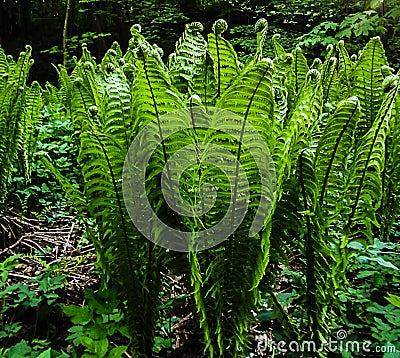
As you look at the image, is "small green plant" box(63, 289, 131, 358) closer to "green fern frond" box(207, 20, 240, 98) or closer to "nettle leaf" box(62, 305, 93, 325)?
"nettle leaf" box(62, 305, 93, 325)

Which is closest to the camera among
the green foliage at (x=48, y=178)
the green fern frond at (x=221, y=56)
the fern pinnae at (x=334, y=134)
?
the fern pinnae at (x=334, y=134)

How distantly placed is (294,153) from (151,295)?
1.62 feet

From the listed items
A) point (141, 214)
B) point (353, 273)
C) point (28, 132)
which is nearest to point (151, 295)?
point (141, 214)

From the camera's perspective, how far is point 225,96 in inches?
30.3

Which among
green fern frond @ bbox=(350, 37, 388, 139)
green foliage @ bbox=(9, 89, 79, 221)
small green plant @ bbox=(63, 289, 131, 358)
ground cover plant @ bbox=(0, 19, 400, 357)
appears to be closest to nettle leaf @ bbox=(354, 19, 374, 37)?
green fern frond @ bbox=(350, 37, 388, 139)

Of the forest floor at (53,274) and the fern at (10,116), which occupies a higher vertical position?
the fern at (10,116)

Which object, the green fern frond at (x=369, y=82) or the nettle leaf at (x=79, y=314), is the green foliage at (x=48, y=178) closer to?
the nettle leaf at (x=79, y=314)

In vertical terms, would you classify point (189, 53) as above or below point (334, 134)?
above

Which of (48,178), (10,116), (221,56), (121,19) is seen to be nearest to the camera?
(221,56)

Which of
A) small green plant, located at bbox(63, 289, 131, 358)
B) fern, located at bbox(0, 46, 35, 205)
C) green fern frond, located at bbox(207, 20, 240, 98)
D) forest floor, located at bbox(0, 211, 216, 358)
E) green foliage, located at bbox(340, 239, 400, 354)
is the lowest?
forest floor, located at bbox(0, 211, 216, 358)

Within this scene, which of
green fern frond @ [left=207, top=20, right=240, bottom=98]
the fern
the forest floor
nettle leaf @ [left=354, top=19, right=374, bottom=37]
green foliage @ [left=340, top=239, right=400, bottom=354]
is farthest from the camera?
nettle leaf @ [left=354, top=19, right=374, bottom=37]

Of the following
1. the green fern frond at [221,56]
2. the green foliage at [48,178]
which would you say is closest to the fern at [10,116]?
the green foliage at [48,178]

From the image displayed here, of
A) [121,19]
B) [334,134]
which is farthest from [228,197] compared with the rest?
[121,19]

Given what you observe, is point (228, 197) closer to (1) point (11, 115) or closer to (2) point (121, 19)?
(1) point (11, 115)
